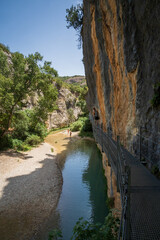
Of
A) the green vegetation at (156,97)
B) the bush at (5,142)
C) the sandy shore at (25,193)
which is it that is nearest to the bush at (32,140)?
the bush at (5,142)

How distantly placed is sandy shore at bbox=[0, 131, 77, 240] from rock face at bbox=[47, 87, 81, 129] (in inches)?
872

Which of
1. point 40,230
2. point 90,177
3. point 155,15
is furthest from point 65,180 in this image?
point 155,15

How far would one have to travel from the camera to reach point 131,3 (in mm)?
5867

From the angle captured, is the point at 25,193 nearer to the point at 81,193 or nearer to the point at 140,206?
the point at 81,193

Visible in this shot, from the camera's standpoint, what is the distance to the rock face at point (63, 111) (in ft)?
126

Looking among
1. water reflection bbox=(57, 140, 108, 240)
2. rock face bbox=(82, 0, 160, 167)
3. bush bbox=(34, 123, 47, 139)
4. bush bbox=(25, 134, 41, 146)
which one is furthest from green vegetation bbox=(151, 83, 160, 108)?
bush bbox=(34, 123, 47, 139)

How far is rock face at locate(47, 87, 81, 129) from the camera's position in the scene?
38312 millimetres

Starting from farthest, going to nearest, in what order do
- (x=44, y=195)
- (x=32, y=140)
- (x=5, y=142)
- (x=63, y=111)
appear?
(x=63, y=111) < (x=32, y=140) < (x=5, y=142) < (x=44, y=195)

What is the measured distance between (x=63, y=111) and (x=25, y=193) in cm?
3289

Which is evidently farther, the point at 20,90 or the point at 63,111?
the point at 63,111

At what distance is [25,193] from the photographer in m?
9.73

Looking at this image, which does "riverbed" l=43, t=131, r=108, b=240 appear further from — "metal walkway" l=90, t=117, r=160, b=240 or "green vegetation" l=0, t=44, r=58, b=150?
"green vegetation" l=0, t=44, r=58, b=150

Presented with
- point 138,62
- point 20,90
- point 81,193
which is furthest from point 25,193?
point 20,90

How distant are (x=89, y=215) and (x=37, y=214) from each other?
9.49ft
